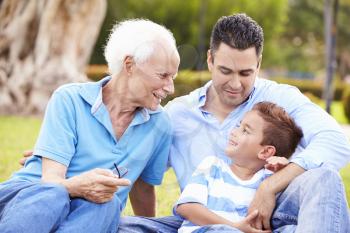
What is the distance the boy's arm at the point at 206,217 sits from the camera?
2.92 metres

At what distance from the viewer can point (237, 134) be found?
10.6 ft

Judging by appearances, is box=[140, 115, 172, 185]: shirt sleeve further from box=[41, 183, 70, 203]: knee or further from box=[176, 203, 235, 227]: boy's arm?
box=[41, 183, 70, 203]: knee

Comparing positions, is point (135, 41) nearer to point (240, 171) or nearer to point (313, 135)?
→ point (240, 171)

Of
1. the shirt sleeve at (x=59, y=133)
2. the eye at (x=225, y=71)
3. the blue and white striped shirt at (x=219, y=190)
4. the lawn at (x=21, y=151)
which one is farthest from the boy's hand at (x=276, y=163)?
the lawn at (x=21, y=151)

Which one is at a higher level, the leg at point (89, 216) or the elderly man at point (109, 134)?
the elderly man at point (109, 134)

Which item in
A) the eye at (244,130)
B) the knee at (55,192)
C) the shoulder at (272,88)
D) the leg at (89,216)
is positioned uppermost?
the shoulder at (272,88)

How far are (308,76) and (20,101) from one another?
36.1 m

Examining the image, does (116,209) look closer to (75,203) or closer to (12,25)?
(75,203)

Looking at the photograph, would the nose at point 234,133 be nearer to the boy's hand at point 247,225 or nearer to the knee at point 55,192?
the boy's hand at point 247,225

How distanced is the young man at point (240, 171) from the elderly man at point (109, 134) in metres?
0.30

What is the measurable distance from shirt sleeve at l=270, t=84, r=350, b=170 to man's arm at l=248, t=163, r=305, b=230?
11 centimetres

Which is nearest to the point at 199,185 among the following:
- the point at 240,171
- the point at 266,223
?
the point at 240,171

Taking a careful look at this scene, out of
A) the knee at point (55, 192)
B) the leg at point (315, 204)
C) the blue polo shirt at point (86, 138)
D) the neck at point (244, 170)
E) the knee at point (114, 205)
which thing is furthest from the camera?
the neck at point (244, 170)

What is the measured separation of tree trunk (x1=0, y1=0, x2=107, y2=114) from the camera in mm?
12773
